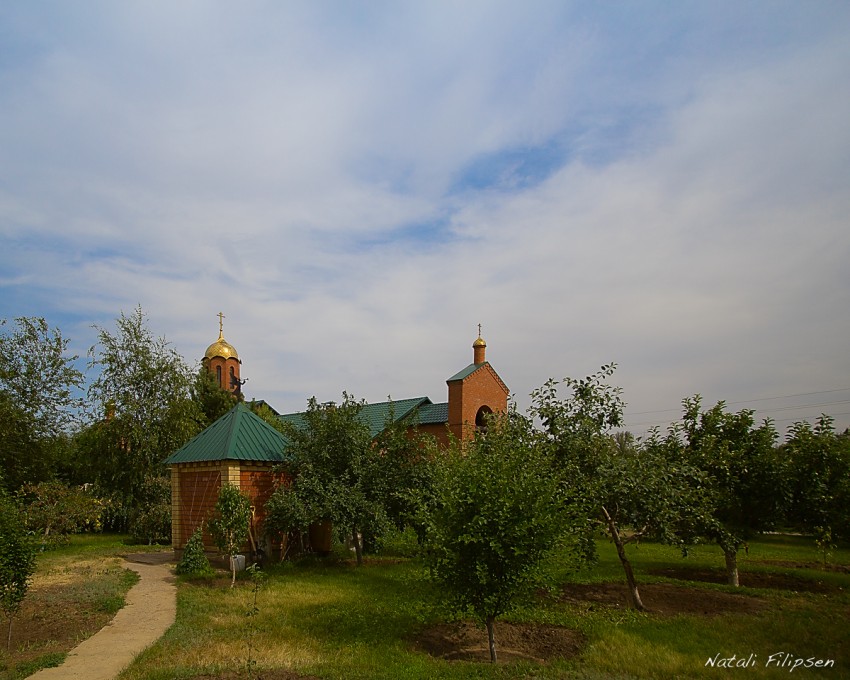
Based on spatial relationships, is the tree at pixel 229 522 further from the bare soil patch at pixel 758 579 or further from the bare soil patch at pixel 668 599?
the bare soil patch at pixel 758 579

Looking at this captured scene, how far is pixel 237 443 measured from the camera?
15211 millimetres

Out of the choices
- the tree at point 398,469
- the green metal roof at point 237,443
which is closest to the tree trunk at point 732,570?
the tree at point 398,469

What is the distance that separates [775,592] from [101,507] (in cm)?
2039

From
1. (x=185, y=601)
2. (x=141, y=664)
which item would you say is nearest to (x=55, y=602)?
(x=185, y=601)

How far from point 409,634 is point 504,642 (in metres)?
1.42

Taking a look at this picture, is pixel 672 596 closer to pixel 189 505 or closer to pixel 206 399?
pixel 189 505

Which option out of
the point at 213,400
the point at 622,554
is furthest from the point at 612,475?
the point at 213,400

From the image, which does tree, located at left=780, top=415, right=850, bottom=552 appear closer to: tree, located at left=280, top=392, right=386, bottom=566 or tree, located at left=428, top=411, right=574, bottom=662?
tree, located at left=428, top=411, right=574, bottom=662

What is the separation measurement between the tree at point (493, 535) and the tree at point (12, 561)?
5.64 metres

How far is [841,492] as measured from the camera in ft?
39.5

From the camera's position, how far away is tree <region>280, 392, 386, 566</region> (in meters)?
13.7

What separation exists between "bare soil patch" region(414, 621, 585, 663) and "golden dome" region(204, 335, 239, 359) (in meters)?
33.7

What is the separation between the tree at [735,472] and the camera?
1183 centimetres

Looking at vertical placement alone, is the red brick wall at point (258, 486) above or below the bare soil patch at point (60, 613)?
above
